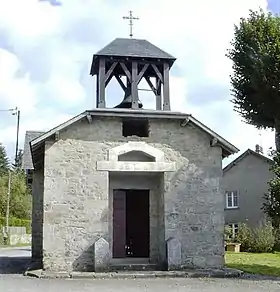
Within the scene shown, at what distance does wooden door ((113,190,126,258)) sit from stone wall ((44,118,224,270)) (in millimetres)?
1555

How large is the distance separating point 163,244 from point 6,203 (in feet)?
112

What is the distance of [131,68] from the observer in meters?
19.5

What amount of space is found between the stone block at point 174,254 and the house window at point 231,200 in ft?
73.9

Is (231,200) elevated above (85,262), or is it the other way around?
(231,200)

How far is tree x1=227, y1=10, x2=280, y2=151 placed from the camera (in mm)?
19750

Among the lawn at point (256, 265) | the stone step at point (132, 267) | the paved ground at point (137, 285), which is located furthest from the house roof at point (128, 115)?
the stone step at point (132, 267)

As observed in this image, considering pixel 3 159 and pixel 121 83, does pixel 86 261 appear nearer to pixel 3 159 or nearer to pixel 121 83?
pixel 121 83

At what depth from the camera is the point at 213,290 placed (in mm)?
13672

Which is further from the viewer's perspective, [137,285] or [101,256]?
[101,256]

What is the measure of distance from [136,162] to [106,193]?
1.58 m

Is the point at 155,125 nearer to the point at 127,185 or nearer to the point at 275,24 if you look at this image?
the point at 127,185

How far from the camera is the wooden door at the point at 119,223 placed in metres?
19.6

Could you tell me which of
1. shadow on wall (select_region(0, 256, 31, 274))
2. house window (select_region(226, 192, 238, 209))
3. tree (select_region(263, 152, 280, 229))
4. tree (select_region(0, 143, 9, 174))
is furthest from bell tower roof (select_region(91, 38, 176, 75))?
tree (select_region(0, 143, 9, 174))

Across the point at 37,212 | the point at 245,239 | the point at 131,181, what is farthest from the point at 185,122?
the point at 245,239
